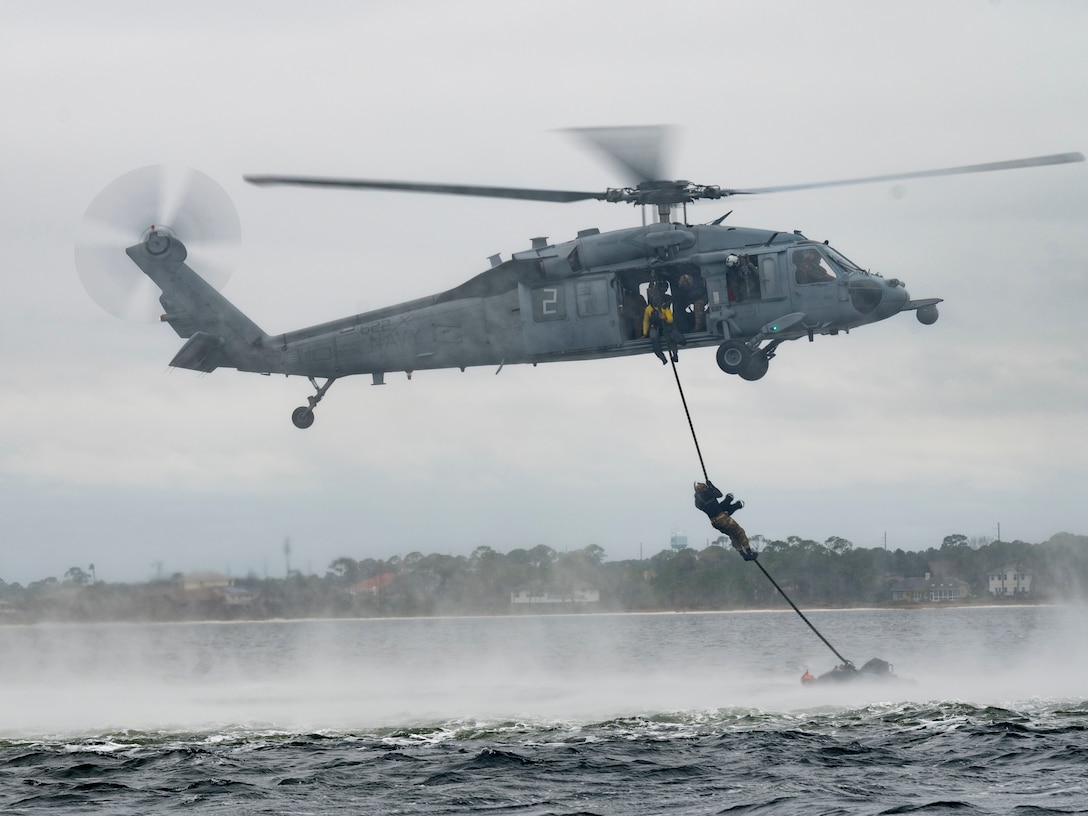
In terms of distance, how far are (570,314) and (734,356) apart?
11.2ft

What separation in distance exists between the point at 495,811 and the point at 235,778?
637 cm

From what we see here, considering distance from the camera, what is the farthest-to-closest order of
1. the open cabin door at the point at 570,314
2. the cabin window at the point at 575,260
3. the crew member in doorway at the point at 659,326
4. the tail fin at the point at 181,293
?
the tail fin at the point at 181,293 → the cabin window at the point at 575,260 → the open cabin door at the point at 570,314 → the crew member in doorway at the point at 659,326

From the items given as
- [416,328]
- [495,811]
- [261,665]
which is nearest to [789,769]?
[495,811]

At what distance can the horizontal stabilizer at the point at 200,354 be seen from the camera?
29.6 metres

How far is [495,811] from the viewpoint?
2058cm

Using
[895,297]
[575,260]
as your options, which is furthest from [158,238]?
[895,297]

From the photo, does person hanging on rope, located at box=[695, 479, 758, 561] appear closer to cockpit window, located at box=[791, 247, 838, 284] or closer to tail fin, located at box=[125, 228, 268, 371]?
cockpit window, located at box=[791, 247, 838, 284]

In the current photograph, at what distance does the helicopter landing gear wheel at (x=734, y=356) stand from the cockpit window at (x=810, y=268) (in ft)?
6.20

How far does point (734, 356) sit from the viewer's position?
27.1 meters

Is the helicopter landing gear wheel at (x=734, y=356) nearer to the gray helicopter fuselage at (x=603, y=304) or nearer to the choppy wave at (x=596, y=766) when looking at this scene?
the gray helicopter fuselage at (x=603, y=304)

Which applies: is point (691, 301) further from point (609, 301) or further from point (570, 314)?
point (570, 314)

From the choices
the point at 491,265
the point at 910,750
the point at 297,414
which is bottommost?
the point at 910,750

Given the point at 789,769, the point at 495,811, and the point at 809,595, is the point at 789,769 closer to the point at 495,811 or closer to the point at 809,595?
the point at 495,811

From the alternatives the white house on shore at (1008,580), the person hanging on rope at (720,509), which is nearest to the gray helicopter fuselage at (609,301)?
the person hanging on rope at (720,509)
